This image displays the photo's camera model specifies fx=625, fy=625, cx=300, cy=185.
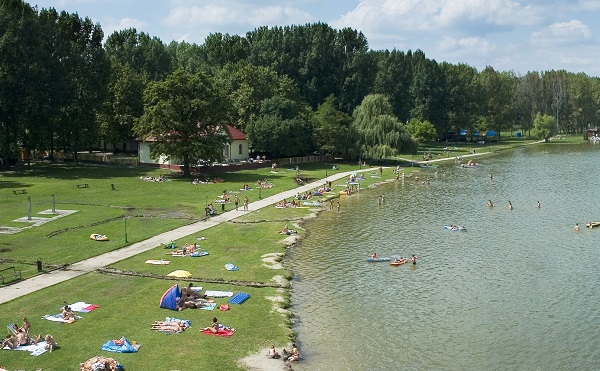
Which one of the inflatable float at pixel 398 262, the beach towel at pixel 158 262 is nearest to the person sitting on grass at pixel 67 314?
the beach towel at pixel 158 262

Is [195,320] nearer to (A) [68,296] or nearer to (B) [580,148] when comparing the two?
(A) [68,296]

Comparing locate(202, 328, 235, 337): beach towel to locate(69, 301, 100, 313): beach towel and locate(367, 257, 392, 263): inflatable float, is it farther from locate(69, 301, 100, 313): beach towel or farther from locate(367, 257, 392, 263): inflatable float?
locate(367, 257, 392, 263): inflatable float

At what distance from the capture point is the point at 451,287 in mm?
42312

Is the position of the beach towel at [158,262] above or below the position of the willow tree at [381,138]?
below

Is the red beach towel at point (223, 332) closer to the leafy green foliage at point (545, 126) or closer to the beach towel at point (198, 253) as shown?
the beach towel at point (198, 253)

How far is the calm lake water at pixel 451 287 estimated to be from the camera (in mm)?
31516

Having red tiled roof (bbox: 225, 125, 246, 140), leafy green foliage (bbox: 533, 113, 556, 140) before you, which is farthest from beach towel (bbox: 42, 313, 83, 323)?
leafy green foliage (bbox: 533, 113, 556, 140)

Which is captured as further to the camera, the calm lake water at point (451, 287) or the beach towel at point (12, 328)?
the calm lake water at point (451, 287)

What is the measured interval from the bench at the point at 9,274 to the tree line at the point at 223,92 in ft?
153

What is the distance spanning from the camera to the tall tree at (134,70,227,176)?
3423 inches

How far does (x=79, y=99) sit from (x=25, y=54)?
10.8 meters

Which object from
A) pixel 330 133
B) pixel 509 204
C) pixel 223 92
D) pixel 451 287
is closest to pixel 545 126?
pixel 330 133

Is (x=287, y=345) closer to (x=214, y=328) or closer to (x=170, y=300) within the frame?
(x=214, y=328)

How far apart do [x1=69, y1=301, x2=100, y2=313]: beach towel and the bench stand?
22.7ft
